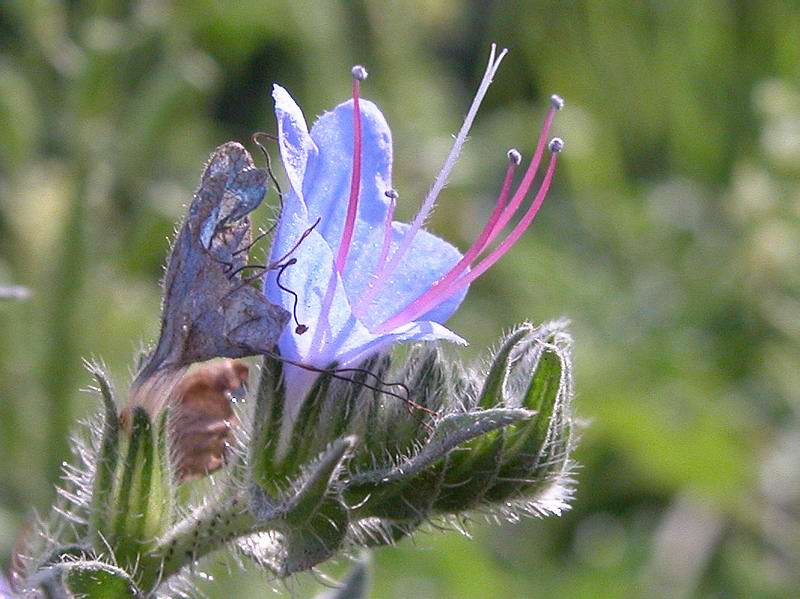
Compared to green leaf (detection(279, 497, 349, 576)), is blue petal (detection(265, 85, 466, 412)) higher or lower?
higher

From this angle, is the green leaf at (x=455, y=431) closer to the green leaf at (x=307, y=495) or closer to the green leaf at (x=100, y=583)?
the green leaf at (x=307, y=495)

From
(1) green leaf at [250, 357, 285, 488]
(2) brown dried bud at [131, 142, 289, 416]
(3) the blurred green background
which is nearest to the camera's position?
(2) brown dried bud at [131, 142, 289, 416]

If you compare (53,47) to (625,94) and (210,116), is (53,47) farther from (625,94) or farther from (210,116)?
(625,94)

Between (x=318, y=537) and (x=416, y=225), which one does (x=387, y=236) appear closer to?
(x=416, y=225)

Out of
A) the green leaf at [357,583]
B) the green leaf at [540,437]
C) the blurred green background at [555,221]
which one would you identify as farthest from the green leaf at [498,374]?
the blurred green background at [555,221]

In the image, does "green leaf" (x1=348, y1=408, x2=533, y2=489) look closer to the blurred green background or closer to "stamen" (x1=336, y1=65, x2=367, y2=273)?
"stamen" (x1=336, y1=65, x2=367, y2=273)

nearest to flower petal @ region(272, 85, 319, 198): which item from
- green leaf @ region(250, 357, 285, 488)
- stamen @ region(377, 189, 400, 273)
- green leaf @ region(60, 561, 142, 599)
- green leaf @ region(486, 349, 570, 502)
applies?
stamen @ region(377, 189, 400, 273)

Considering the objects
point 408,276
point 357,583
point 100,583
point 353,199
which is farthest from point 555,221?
point 100,583
